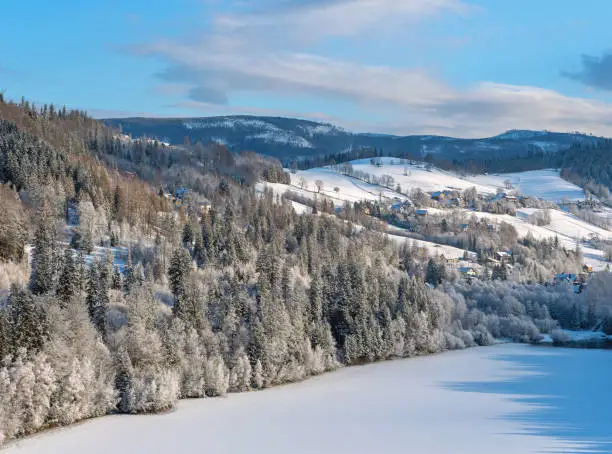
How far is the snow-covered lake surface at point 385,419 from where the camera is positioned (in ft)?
146

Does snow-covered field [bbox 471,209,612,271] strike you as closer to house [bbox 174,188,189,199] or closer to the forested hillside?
the forested hillside

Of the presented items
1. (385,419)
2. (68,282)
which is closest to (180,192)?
(68,282)

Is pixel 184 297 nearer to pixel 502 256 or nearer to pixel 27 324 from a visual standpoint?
pixel 27 324

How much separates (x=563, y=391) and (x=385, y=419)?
21.5 m

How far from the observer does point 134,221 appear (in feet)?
309

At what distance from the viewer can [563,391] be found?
2475 inches

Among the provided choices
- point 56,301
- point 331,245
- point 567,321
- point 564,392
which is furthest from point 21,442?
point 567,321

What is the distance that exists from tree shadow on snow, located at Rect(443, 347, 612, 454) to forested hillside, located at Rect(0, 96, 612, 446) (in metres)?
12.6

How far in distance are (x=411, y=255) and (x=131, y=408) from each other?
81818 millimetres

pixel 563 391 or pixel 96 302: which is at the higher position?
pixel 96 302

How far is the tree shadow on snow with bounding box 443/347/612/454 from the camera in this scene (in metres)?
48.7

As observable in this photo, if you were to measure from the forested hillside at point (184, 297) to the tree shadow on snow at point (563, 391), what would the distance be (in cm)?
1263

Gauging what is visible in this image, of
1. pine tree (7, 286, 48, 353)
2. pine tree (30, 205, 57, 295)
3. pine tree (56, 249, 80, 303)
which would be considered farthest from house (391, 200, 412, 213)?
pine tree (7, 286, 48, 353)

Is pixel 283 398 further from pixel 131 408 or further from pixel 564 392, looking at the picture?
pixel 564 392
